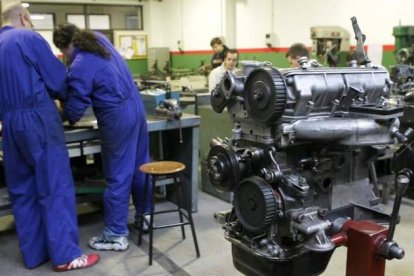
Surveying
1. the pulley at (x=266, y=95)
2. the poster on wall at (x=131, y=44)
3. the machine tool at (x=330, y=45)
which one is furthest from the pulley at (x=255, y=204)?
the poster on wall at (x=131, y=44)

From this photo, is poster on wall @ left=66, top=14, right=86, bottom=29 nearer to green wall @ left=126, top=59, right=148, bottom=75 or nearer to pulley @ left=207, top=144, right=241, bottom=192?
green wall @ left=126, top=59, right=148, bottom=75

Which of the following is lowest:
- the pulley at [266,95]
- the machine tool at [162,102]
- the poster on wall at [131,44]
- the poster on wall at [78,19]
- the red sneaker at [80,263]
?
the red sneaker at [80,263]

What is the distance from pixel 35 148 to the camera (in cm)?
225

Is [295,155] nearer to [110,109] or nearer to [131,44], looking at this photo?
[110,109]

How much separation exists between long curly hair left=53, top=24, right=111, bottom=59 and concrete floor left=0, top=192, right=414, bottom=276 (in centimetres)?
117

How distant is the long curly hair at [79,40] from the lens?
2461 millimetres

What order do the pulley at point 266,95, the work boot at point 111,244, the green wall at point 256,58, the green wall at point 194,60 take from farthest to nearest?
the green wall at point 194,60, the green wall at point 256,58, the work boot at point 111,244, the pulley at point 266,95

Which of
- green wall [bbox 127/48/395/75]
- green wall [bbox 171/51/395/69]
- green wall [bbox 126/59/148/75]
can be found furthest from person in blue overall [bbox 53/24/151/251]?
green wall [bbox 126/59/148/75]

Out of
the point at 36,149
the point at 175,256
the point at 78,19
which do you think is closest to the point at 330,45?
the point at 175,256

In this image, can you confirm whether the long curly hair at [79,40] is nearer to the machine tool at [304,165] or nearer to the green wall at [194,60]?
the machine tool at [304,165]

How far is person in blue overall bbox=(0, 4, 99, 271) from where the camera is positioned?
87.1 inches

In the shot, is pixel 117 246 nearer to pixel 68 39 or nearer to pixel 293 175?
pixel 68 39

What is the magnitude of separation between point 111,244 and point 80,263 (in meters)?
0.27

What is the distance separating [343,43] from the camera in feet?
16.2
